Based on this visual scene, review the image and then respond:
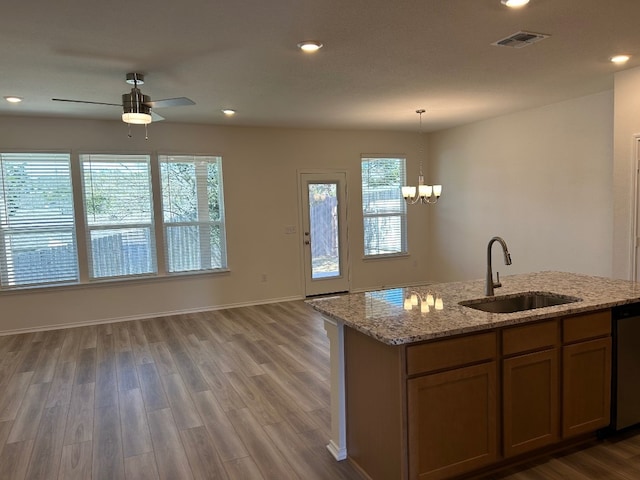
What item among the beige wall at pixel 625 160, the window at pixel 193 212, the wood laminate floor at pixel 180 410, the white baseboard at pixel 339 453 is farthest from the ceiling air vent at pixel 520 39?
the window at pixel 193 212

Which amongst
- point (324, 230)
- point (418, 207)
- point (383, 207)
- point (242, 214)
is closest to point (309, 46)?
point (242, 214)

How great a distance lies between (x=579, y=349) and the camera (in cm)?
253

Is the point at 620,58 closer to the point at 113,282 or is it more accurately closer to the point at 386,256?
the point at 386,256

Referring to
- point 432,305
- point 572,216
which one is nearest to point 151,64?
point 432,305

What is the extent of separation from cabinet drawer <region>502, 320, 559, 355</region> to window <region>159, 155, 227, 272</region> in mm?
4781

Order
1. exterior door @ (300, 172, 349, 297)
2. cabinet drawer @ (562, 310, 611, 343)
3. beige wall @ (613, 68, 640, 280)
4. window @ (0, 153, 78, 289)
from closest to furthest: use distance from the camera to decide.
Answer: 1. cabinet drawer @ (562, 310, 611, 343)
2. beige wall @ (613, 68, 640, 280)
3. window @ (0, 153, 78, 289)
4. exterior door @ (300, 172, 349, 297)

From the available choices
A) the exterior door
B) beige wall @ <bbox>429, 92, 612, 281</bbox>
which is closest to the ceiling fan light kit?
the exterior door

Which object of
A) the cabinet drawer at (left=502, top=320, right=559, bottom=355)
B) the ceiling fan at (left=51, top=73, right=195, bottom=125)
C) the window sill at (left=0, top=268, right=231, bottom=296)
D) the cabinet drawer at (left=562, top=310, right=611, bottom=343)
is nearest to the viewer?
the cabinet drawer at (left=502, top=320, right=559, bottom=355)

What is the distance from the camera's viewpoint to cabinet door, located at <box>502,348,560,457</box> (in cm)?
234

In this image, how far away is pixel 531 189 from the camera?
19.1ft

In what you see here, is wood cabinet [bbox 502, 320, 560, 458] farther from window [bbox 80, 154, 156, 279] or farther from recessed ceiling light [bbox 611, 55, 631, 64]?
window [bbox 80, 154, 156, 279]

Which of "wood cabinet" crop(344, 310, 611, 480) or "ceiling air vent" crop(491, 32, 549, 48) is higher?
"ceiling air vent" crop(491, 32, 549, 48)

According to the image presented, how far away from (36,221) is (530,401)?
5628 mm

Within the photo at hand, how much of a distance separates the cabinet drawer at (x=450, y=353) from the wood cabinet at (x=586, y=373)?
0.56m
